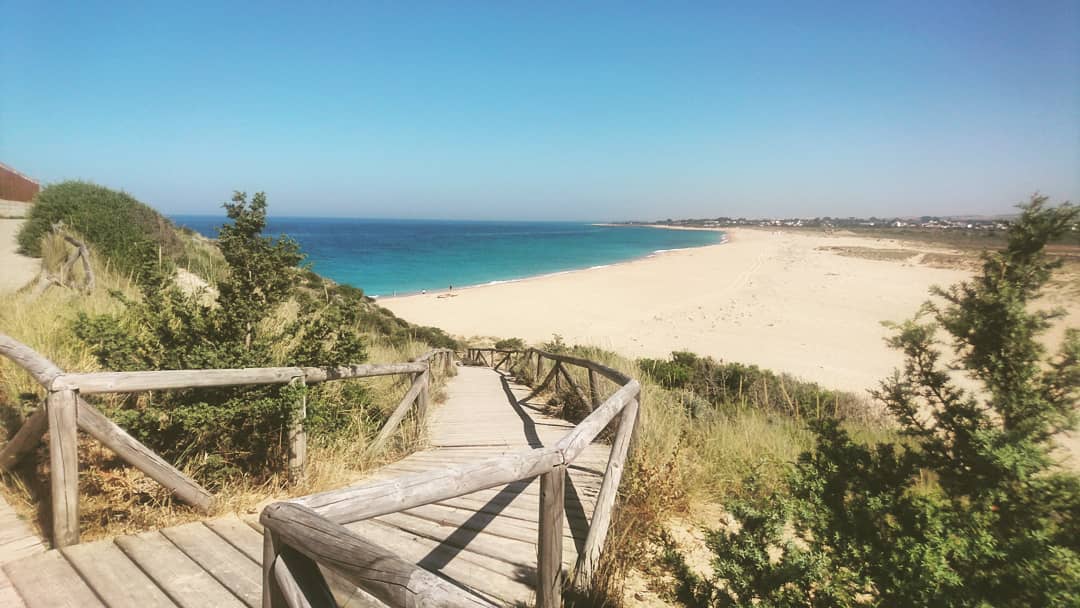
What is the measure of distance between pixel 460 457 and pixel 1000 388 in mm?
4707

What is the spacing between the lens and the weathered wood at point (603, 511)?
2846 mm

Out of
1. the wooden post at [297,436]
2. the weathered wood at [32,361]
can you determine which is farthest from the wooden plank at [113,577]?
the wooden post at [297,436]

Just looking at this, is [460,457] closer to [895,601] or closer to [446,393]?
[895,601]

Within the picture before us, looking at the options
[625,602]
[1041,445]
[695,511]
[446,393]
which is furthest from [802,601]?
[446,393]

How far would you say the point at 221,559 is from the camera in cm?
289

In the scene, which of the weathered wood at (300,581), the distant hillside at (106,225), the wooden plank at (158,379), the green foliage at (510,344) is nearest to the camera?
the weathered wood at (300,581)

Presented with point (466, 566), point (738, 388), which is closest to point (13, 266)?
point (466, 566)

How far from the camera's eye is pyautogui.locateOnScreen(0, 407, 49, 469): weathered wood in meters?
3.17

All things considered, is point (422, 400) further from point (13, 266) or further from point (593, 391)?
point (13, 266)

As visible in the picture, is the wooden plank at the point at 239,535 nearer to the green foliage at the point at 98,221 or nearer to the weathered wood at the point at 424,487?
the weathered wood at the point at 424,487

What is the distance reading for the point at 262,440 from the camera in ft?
13.7

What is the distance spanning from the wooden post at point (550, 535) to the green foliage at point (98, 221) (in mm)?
11999

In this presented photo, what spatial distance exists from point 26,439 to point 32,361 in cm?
69

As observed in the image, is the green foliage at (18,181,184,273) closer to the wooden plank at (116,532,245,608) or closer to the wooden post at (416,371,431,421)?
the wooden post at (416,371,431,421)
